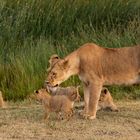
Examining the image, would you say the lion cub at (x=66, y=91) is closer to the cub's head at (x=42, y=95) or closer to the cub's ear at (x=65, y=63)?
the cub's head at (x=42, y=95)

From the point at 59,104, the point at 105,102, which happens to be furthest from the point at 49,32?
the point at 59,104

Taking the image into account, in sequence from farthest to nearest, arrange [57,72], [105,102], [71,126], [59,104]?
[105,102] → [57,72] → [59,104] → [71,126]

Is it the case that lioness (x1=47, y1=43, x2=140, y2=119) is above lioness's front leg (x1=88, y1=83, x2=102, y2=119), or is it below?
above

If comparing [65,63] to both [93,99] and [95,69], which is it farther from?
[93,99]

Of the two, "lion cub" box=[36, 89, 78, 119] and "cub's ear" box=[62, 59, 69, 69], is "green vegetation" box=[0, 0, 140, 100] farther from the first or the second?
"lion cub" box=[36, 89, 78, 119]

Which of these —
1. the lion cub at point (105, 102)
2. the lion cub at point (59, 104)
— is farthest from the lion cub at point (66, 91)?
the lion cub at point (105, 102)

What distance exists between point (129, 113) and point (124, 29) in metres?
6.13

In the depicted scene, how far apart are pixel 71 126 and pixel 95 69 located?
46.8 inches

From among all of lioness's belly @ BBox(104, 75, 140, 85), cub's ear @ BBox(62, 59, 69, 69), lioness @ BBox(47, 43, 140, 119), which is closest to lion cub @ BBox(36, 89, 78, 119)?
lioness @ BBox(47, 43, 140, 119)

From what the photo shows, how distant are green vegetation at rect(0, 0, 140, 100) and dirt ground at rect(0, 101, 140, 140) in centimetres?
263

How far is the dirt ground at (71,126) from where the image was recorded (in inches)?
369

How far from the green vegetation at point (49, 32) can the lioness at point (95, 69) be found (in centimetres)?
281

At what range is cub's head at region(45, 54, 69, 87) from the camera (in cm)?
1053

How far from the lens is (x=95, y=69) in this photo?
10.8 metres
